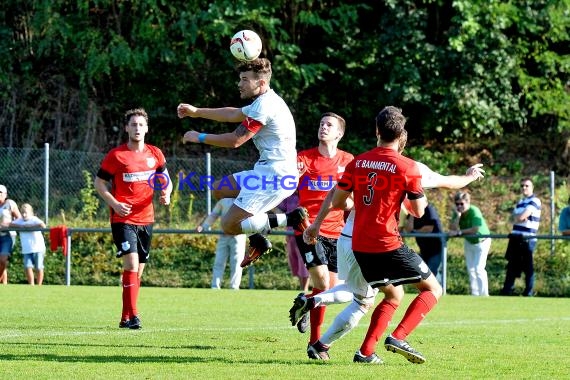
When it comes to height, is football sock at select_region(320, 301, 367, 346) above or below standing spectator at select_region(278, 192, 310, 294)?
above

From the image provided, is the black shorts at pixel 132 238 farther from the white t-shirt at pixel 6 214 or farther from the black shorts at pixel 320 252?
the white t-shirt at pixel 6 214

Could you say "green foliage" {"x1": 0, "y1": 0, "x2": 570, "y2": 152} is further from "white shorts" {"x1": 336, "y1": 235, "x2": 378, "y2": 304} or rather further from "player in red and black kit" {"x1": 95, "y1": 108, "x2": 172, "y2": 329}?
"white shorts" {"x1": 336, "y1": 235, "x2": 378, "y2": 304}

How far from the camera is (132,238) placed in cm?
1156

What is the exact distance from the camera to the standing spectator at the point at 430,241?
19.7 meters

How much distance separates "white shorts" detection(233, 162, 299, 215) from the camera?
9188mm

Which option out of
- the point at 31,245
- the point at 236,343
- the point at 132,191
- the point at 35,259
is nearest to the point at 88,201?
the point at 35,259

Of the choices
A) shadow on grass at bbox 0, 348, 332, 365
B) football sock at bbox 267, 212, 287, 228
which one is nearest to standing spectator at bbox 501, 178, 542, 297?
football sock at bbox 267, 212, 287, 228

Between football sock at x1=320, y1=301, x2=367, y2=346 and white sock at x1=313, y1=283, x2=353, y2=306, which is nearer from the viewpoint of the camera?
football sock at x1=320, y1=301, x2=367, y2=346

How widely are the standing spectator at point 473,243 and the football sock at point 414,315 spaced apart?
440 inches

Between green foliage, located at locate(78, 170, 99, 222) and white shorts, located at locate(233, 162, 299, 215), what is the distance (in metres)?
13.8

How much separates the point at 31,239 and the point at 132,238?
9.29 m

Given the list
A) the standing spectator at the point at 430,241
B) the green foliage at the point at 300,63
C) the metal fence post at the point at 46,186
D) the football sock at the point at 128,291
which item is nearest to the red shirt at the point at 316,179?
the football sock at the point at 128,291

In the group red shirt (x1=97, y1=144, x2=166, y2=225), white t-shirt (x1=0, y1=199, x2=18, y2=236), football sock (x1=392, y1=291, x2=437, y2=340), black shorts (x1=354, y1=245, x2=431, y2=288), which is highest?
red shirt (x1=97, y1=144, x2=166, y2=225)

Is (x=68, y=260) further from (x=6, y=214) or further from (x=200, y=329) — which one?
(x=200, y=329)
